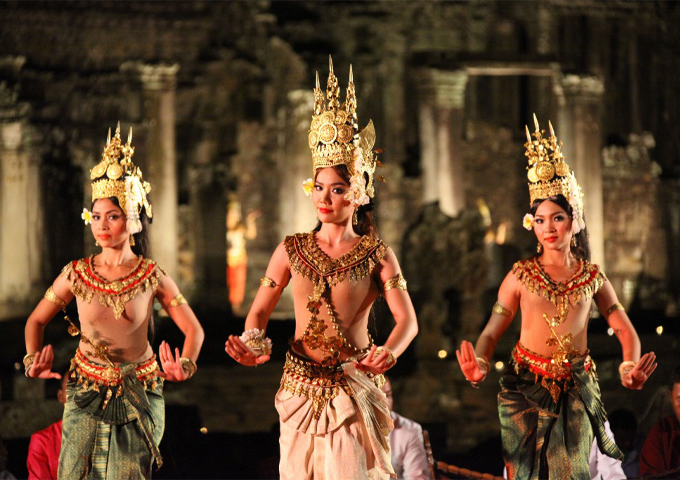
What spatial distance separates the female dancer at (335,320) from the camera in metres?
4.19

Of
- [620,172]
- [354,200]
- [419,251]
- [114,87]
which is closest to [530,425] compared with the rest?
[354,200]

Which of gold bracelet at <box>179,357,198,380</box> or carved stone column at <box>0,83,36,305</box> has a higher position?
carved stone column at <box>0,83,36,305</box>

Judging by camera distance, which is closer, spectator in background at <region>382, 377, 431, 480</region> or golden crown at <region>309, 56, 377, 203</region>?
golden crown at <region>309, 56, 377, 203</region>

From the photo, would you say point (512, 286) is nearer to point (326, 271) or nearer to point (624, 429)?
point (326, 271)

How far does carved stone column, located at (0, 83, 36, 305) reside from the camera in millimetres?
10305

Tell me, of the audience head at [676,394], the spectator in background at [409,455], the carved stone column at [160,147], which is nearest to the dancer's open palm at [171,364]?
the spectator in background at [409,455]

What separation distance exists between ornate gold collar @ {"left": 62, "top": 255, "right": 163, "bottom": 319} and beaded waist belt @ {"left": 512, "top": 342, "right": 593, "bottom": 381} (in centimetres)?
169

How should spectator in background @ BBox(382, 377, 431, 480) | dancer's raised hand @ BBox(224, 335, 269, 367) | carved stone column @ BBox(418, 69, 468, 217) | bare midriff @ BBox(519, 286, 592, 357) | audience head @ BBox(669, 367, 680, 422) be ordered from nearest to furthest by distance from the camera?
dancer's raised hand @ BBox(224, 335, 269, 367) → bare midriff @ BBox(519, 286, 592, 357) → audience head @ BBox(669, 367, 680, 422) → spectator in background @ BBox(382, 377, 431, 480) → carved stone column @ BBox(418, 69, 468, 217)

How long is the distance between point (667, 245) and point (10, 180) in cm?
768

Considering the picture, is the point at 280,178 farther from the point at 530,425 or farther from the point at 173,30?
the point at 530,425

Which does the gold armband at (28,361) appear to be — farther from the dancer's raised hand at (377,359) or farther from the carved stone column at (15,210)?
the carved stone column at (15,210)

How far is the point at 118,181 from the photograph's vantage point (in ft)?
15.9

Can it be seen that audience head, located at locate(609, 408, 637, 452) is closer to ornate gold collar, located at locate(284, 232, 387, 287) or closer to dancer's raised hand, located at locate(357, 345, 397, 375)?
ornate gold collar, located at locate(284, 232, 387, 287)

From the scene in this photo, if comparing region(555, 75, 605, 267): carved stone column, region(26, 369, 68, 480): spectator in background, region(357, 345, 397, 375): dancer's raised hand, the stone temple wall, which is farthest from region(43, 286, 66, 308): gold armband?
region(555, 75, 605, 267): carved stone column
